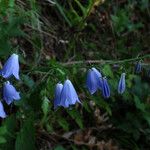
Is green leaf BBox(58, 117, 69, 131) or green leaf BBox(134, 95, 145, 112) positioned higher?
green leaf BBox(134, 95, 145, 112)

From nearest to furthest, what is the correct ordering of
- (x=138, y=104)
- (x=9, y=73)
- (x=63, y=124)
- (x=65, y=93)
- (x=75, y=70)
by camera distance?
(x=9, y=73) → (x=65, y=93) → (x=75, y=70) → (x=63, y=124) → (x=138, y=104)

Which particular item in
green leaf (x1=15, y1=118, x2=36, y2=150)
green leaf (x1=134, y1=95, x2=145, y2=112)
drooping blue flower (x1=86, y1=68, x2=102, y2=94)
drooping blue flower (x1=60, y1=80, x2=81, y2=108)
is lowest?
green leaf (x1=15, y1=118, x2=36, y2=150)

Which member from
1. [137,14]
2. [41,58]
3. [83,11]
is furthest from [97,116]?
[137,14]

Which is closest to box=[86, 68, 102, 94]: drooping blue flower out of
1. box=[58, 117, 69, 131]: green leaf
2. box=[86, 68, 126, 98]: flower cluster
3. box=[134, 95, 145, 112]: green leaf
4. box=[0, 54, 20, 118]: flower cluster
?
box=[86, 68, 126, 98]: flower cluster

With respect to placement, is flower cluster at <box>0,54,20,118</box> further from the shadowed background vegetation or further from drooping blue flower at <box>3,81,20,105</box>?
the shadowed background vegetation

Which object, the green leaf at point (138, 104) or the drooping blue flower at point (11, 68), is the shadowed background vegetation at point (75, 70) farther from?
the drooping blue flower at point (11, 68)

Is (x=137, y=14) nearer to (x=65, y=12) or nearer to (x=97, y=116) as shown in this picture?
(x=65, y=12)

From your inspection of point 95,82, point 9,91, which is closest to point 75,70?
point 95,82

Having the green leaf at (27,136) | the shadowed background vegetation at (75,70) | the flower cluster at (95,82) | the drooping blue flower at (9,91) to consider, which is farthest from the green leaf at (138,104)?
the drooping blue flower at (9,91)

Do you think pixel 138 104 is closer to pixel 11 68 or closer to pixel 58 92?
pixel 58 92
